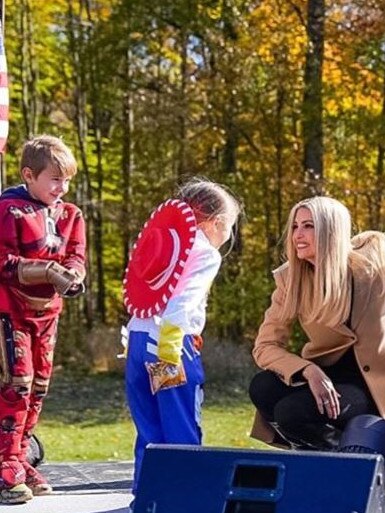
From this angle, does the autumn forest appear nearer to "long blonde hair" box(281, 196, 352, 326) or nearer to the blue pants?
"long blonde hair" box(281, 196, 352, 326)

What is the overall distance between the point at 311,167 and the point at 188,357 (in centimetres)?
1153

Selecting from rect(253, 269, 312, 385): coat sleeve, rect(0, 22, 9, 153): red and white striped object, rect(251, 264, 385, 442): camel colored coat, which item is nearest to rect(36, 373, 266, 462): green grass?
rect(0, 22, 9, 153): red and white striped object

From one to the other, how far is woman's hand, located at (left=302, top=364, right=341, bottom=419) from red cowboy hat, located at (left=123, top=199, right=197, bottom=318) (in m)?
0.63

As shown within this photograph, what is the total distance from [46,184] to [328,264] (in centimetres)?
114

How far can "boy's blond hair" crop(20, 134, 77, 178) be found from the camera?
15.6 ft

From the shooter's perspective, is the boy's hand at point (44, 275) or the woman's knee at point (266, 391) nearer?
the boy's hand at point (44, 275)

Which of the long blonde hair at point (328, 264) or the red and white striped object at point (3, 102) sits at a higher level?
the red and white striped object at point (3, 102)

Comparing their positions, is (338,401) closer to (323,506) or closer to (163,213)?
(163,213)

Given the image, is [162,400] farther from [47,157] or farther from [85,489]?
[47,157]

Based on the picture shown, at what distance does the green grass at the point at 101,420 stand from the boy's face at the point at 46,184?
378 centimetres

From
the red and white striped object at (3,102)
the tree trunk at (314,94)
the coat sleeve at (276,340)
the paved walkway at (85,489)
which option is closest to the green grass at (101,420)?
the paved walkway at (85,489)

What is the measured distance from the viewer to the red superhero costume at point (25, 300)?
4672 millimetres

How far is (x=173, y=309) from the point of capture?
4477 millimetres

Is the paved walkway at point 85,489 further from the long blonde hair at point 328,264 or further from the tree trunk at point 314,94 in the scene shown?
the tree trunk at point 314,94
